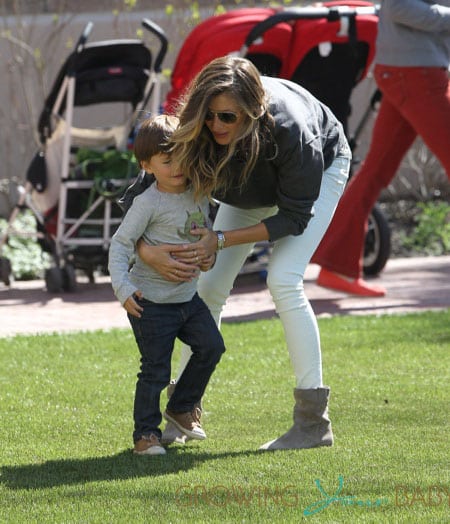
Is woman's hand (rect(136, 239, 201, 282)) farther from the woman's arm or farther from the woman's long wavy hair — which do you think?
the woman's long wavy hair

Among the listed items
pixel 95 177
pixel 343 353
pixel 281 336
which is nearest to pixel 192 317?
pixel 343 353

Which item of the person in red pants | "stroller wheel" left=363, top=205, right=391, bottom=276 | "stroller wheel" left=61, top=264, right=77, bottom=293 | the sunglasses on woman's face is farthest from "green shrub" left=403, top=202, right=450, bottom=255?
the sunglasses on woman's face

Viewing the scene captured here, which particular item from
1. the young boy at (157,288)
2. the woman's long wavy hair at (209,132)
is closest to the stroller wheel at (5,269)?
the young boy at (157,288)

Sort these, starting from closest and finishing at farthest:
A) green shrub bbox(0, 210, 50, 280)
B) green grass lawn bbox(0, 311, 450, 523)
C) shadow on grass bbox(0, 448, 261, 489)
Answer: green grass lawn bbox(0, 311, 450, 523)
shadow on grass bbox(0, 448, 261, 489)
green shrub bbox(0, 210, 50, 280)

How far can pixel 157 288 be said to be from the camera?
14.9ft

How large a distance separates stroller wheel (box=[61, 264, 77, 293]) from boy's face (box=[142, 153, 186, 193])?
4.59 metres

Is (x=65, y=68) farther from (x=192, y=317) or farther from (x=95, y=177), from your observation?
(x=192, y=317)

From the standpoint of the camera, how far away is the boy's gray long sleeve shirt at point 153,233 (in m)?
4.44

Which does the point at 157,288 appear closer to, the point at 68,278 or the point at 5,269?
the point at 68,278

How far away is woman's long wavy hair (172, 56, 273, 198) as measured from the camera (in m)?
4.20

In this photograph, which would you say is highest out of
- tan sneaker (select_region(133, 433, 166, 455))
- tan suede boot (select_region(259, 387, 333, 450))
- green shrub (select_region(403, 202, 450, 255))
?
tan suede boot (select_region(259, 387, 333, 450))

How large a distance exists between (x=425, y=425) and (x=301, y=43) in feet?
14.7

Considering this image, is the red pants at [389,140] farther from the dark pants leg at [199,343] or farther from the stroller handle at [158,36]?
the dark pants leg at [199,343]

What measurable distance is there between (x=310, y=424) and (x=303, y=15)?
448 cm
